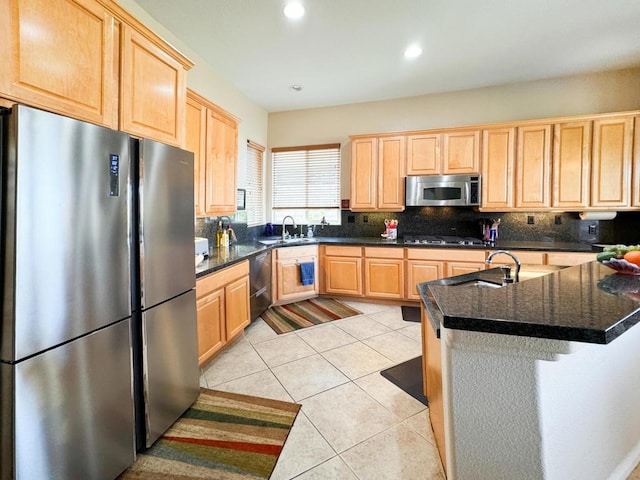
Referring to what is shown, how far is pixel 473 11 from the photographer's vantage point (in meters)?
2.42

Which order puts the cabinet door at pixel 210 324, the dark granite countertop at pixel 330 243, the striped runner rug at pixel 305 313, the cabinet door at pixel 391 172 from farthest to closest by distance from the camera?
the cabinet door at pixel 391 172 < the striped runner rug at pixel 305 313 < the dark granite countertop at pixel 330 243 < the cabinet door at pixel 210 324

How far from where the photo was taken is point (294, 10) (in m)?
2.41

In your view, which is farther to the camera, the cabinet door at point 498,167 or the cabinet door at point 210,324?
the cabinet door at point 498,167

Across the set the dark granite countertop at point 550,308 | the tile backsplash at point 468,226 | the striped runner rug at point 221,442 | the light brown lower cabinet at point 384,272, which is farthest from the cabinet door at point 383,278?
the dark granite countertop at point 550,308

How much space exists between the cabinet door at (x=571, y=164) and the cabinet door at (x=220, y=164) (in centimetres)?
386

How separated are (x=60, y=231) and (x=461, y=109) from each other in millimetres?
4572

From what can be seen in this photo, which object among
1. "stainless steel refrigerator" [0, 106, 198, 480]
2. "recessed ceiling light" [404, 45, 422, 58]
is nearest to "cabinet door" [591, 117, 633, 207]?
"recessed ceiling light" [404, 45, 422, 58]

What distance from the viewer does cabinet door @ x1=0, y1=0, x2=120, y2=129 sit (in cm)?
113

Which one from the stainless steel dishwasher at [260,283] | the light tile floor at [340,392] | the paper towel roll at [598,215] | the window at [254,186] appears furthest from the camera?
the window at [254,186]

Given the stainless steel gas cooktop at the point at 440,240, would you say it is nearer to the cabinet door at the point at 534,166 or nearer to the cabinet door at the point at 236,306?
the cabinet door at the point at 534,166

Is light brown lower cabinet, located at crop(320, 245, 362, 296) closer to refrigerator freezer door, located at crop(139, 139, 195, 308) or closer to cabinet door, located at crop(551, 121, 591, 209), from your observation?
refrigerator freezer door, located at crop(139, 139, 195, 308)

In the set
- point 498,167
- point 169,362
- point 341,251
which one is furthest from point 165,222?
point 498,167

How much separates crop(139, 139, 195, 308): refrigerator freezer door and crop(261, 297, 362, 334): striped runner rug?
5.59 feet

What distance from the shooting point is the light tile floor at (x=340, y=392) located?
1.53m
